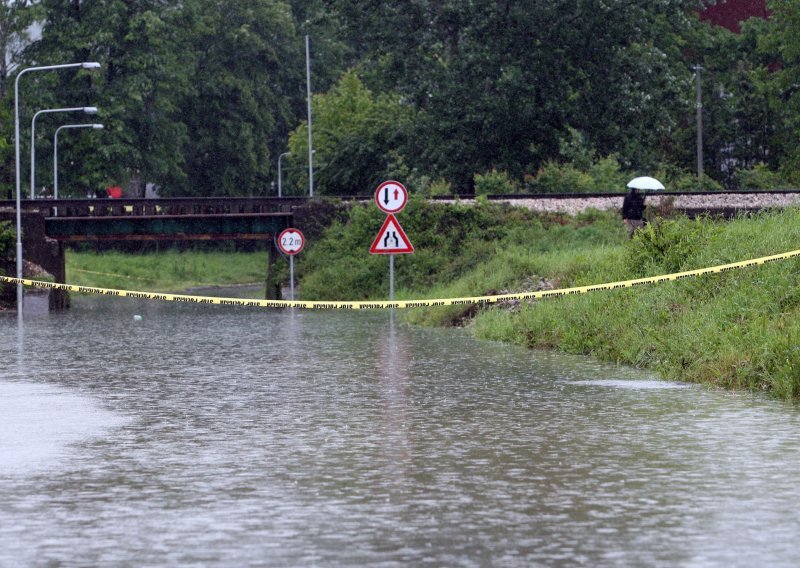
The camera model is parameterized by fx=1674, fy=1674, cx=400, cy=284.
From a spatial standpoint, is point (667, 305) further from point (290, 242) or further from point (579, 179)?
point (579, 179)

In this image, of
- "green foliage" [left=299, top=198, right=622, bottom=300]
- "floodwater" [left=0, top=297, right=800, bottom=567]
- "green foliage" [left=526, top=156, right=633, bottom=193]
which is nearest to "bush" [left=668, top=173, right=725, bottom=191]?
"green foliage" [left=526, top=156, right=633, bottom=193]

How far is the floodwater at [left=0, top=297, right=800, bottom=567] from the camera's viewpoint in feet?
29.6

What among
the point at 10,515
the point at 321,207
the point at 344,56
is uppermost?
the point at 344,56

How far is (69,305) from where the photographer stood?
50.6 m

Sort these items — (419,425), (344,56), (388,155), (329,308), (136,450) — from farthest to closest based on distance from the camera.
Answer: (344,56) → (388,155) → (329,308) → (419,425) → (136,450)

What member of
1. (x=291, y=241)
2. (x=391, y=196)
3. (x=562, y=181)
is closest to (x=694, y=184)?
(x=562, y=181)

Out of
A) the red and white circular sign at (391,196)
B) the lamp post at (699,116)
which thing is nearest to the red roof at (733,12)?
the lamp post at (699,116)

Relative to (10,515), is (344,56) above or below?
above

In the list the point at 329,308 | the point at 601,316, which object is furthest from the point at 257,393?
the point at 329,308

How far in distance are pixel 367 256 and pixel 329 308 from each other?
7265mm

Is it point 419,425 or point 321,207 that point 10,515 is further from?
point 321,207

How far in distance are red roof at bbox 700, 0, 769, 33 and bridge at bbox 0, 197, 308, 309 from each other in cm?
4129

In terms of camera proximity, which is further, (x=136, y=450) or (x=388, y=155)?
(x=388, y=155)

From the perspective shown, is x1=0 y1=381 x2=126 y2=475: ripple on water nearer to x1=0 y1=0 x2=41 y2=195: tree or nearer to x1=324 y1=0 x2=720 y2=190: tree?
x1=324 y1=0 x2=720 y2=190: tree
